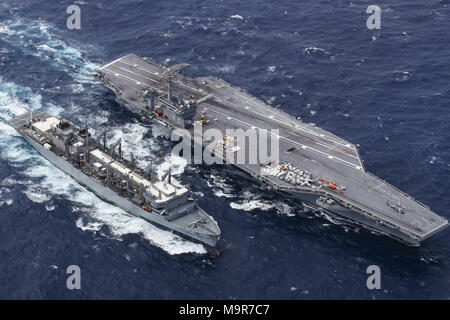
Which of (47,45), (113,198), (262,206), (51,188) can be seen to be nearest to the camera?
(113,198)

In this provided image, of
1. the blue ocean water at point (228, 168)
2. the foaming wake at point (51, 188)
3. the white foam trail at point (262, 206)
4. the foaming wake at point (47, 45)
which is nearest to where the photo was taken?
the blue ocean water at point (228, 168)

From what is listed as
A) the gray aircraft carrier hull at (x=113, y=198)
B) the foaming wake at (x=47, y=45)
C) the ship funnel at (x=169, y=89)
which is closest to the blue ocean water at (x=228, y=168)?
the foaming wake at (x=47, y=45)

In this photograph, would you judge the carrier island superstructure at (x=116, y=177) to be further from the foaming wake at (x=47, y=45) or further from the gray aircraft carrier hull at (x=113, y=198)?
the foaming wake at (x=47, y=45)

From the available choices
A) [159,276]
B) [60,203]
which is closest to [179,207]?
[159,276]

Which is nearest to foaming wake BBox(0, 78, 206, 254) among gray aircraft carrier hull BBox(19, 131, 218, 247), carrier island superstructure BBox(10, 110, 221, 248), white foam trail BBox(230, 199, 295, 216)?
gray aircraft carrier hull BBox(19, 131, 218, 247)

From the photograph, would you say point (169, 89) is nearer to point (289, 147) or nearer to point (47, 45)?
point (289, 147)

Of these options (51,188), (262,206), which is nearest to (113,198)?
(51,188)
